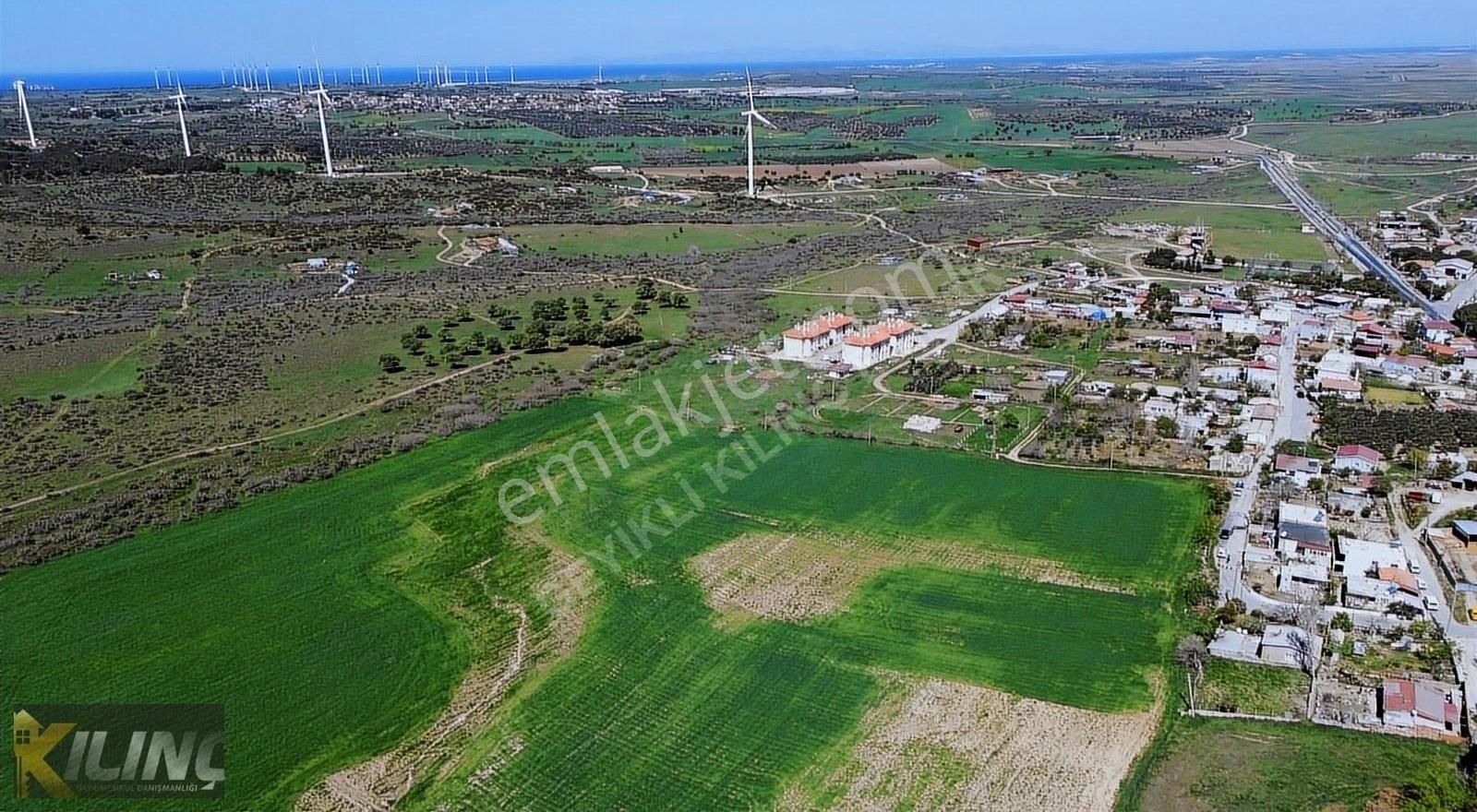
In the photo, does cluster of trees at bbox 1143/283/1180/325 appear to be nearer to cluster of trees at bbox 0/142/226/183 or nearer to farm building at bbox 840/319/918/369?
farm building at bbox 840/319/918/369

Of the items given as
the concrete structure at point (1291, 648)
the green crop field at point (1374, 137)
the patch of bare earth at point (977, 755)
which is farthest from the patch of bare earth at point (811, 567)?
the green crop field at point (1374, 137)

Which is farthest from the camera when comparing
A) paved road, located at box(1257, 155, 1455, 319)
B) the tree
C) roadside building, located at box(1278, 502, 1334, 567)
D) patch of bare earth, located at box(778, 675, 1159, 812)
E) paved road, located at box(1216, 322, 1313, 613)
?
paved road, located at box(1257, 155, 1455, 319)

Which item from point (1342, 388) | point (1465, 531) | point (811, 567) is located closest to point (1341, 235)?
point (1342, 388)

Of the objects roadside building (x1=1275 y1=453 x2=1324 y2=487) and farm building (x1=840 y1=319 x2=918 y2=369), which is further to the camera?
farm building (x1=840 y1=319 x2=918 y2=369)

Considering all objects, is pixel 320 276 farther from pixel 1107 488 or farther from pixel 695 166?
pixel 695 166

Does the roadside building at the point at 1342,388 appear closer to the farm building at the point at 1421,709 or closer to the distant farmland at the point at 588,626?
the distant farmland at the point at 588,626

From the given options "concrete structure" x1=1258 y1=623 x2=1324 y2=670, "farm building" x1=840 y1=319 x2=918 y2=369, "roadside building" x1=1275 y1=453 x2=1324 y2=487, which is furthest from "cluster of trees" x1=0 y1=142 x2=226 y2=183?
"concrete structure" x1=1258 y1=623 x2=1324 y2=670

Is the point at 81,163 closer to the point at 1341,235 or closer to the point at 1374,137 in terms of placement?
the point at 1341,235
